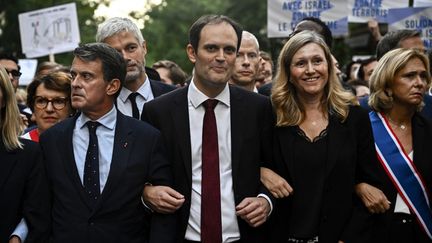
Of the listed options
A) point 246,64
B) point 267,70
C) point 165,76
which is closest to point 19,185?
point 246,64

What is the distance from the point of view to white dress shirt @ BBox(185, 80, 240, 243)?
455cm

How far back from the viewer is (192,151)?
460cm

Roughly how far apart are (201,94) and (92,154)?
83 cm

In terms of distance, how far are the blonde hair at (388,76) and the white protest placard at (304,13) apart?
4736mm

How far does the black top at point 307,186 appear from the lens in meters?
4.68

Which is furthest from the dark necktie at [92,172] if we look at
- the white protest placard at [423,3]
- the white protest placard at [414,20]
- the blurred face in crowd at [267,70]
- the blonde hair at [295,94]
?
the white protest placard at [423,3]

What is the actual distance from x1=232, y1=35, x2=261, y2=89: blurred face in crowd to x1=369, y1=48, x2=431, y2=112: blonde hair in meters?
1.36

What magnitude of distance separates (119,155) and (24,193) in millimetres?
655

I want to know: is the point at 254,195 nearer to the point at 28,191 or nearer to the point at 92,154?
the point at 92,154

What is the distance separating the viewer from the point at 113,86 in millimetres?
4738

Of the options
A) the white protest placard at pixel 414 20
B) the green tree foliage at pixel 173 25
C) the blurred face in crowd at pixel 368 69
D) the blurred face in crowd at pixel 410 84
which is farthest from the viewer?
the green tree foliage at pixel 173 25

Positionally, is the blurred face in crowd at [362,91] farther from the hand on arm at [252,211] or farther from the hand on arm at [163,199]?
the hand on arm at [163,199]

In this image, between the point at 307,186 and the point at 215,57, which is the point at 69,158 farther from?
the point at 307,186

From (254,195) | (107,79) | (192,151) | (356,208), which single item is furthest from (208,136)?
(356,208)
